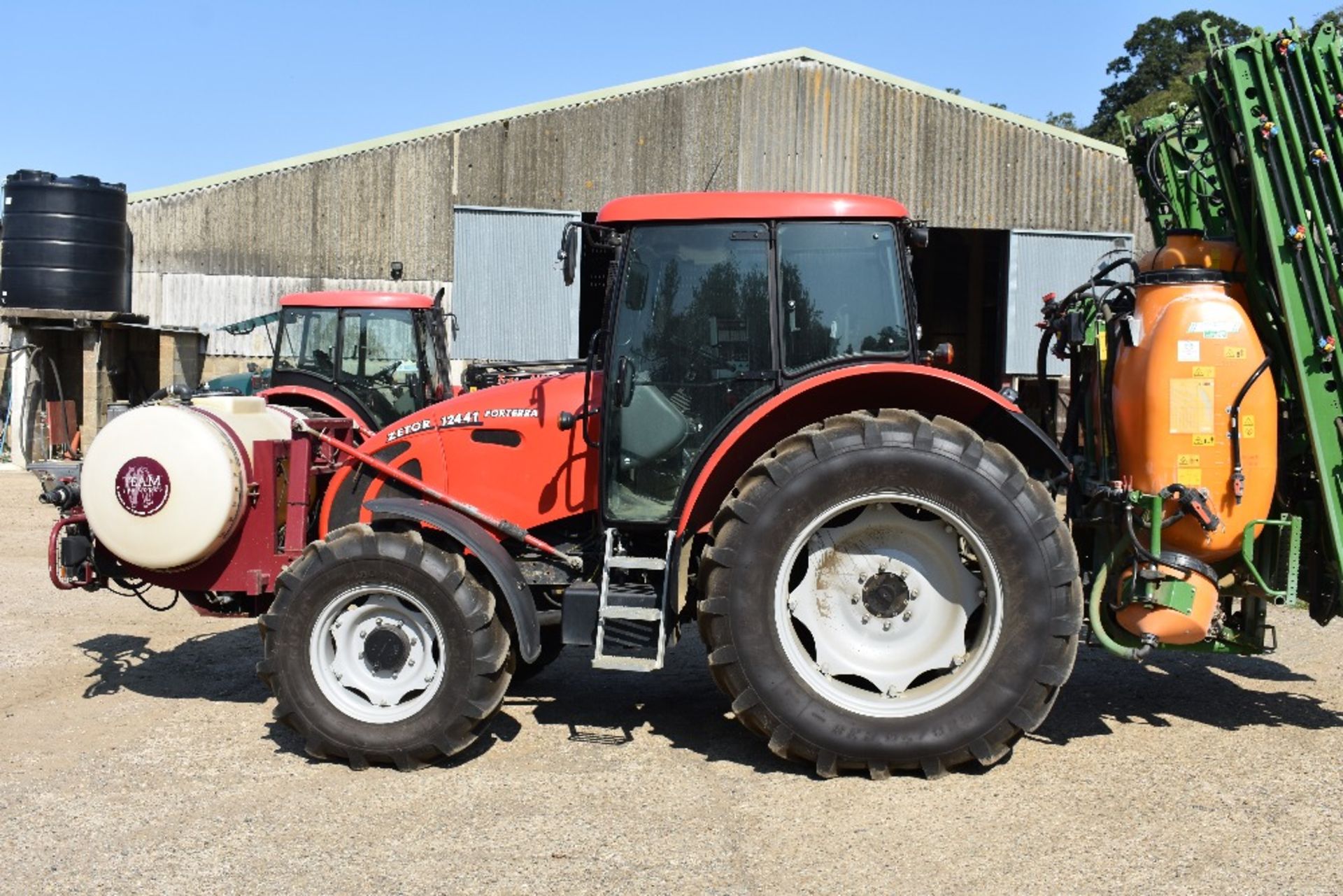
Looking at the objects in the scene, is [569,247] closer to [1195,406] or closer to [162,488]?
[162,488]

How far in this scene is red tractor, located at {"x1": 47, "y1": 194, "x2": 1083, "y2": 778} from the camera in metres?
4.79

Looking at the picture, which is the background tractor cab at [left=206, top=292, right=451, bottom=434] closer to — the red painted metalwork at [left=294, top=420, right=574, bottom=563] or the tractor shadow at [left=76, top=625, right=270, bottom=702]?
the tractor shadow at [left=76, top=625, right=270, bottom=702]

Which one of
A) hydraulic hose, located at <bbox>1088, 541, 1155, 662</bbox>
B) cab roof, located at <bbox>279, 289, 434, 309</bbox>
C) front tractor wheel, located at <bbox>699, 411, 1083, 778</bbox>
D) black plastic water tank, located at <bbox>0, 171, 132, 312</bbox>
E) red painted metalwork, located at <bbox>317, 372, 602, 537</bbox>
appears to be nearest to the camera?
front tractor wheel, located at <bbox>699, 411, 1083, 778</bbox>

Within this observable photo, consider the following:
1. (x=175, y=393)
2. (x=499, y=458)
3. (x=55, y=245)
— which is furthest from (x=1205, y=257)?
(x=55, y=245)

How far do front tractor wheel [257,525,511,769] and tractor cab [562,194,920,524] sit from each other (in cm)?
86

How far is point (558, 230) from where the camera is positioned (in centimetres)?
1856

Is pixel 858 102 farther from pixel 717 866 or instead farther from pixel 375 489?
pixel 717 866

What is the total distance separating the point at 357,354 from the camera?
36.6 ft

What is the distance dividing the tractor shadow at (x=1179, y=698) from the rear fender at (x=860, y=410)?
1355 millimetres

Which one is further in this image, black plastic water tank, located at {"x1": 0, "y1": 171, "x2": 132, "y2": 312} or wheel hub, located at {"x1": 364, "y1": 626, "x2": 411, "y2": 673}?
black plastic water tank, located at {"x1": 0, "y1": 171, "x2": 132, "y2": 312}

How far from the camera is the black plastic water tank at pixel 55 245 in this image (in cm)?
1798

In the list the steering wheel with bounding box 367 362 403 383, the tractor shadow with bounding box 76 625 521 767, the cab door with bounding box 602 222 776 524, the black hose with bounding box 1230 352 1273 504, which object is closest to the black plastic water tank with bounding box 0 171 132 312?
the steering wheel with bounding box 367 362 403 383

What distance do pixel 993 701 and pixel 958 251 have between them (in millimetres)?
22836

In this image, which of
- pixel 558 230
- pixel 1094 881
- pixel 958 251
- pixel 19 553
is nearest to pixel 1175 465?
pixel 1094 881
